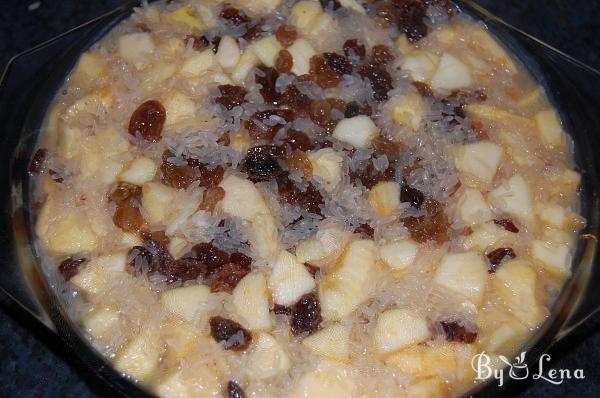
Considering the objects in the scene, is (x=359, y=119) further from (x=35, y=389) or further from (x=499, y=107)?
(x=35, y=389)

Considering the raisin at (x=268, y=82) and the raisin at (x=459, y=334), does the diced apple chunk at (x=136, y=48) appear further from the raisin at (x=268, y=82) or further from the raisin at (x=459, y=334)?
the raisin at (x=459, y=334)

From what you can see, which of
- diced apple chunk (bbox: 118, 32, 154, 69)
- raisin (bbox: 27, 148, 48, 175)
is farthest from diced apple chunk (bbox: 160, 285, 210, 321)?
diced apple chunk (bbox: 118, 32, 154, 69)

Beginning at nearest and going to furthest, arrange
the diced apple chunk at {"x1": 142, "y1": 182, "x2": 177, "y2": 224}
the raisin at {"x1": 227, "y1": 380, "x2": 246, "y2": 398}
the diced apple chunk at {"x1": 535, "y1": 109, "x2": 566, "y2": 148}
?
the raisin at {"x1": 227, "y1": 380, "x2": 246, "y2": 398}, the diced apple chunk at {"x1": 142, "y1": 182, "x2": 177, "y2": 224}, the diced apple chunk at {"x1": 535, "y1": 109, "x2": 566, "y2": 148}

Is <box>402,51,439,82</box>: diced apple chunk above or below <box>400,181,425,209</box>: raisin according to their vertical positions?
above

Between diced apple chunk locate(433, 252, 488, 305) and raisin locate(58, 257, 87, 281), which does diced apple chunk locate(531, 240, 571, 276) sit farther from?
raisin locate(58, 257, 87, 281)

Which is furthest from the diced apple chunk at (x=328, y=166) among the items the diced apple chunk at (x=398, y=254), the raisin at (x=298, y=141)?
the diced apple chunk at (x=398, y=254)

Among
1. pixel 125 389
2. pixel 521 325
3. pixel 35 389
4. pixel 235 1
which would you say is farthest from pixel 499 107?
pixel 35 389
